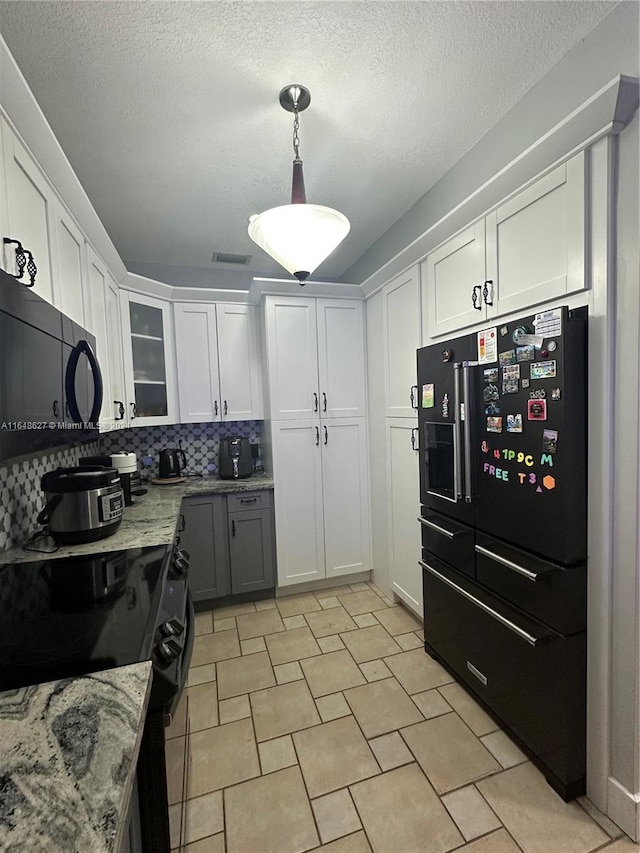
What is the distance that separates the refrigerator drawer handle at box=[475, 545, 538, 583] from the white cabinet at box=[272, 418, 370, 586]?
143 cm

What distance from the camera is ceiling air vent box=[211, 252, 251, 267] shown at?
3.06 meters

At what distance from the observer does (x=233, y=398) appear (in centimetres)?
315

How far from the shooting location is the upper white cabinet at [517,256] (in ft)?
4.41

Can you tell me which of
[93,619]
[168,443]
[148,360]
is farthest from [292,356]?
[93,619]

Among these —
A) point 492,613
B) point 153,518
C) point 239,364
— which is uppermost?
point 239,364

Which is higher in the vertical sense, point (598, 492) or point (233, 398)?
point (233, 398)

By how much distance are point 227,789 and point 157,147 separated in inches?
109

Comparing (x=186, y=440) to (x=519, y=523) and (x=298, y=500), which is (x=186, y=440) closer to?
(x=298, y=500)

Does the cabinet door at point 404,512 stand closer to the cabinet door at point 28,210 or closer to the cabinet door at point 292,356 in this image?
the cabinet door at point 292,356

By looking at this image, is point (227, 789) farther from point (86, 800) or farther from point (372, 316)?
point (372, 316)

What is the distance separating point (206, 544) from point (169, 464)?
704mm

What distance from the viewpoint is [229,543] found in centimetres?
286

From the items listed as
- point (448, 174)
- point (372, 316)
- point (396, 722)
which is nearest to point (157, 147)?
point (448, 174)

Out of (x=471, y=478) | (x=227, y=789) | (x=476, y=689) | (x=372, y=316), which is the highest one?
(x=372, y=316)
